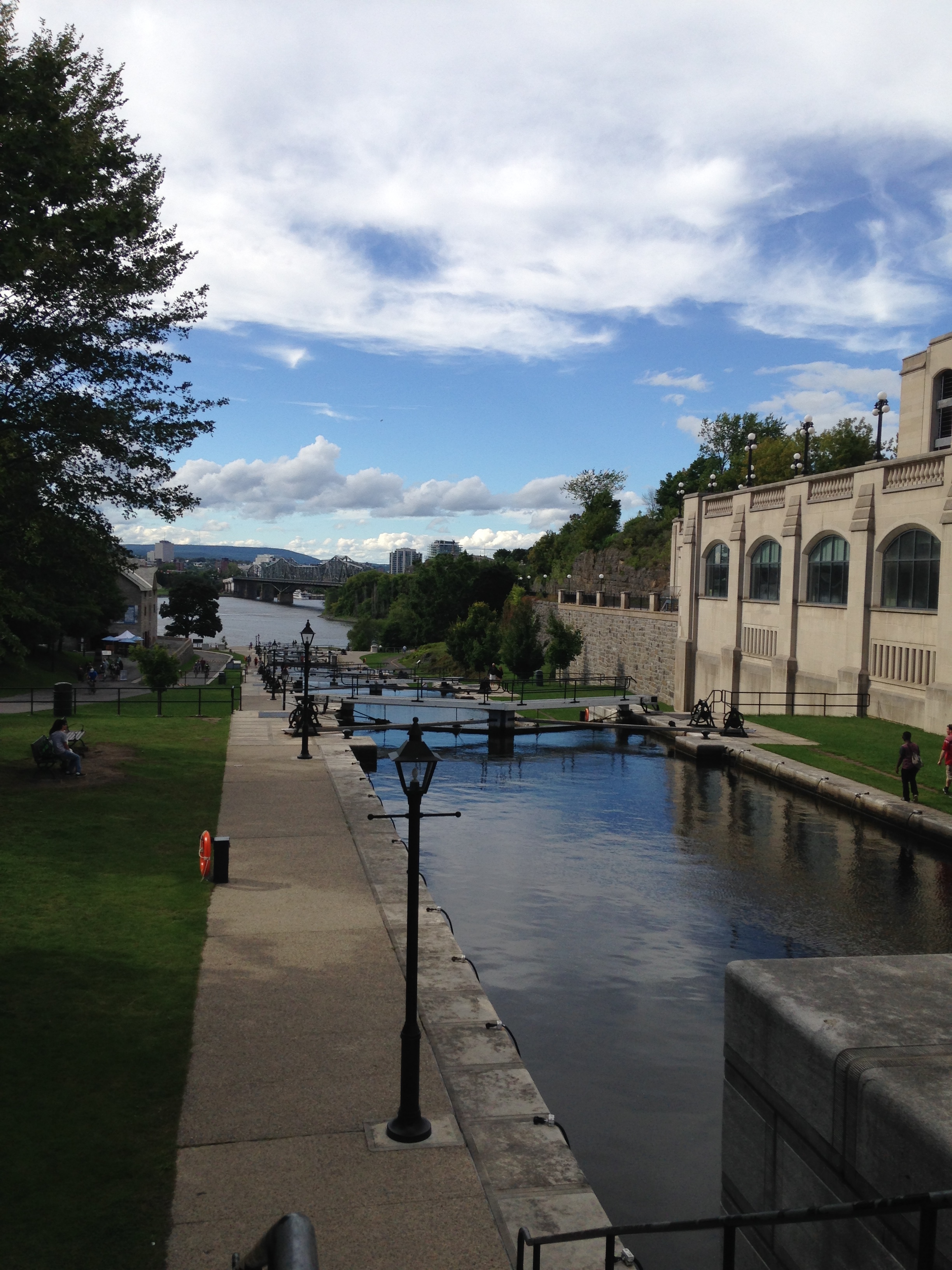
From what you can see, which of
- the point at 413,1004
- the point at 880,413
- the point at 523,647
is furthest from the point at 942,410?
the point at 413,1004

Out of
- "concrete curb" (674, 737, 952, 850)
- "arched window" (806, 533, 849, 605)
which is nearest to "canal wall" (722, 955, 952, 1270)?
"concrete curb" (674, 737, 952, 850)

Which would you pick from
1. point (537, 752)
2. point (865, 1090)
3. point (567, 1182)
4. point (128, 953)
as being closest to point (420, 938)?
point (128, 953)

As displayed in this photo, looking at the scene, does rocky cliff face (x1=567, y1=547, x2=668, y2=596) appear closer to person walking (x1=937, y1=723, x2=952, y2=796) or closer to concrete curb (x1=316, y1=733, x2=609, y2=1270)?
person walking (x1=937, y1=723, x2=952, y2=796)

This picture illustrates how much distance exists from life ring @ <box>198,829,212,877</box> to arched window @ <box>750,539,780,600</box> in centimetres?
2981

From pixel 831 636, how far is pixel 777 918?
854 inches

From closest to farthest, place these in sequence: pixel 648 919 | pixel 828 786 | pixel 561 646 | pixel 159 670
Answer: pixel 648 919 → pixel 828 786 → pixel 159 670 → pixel 561 646

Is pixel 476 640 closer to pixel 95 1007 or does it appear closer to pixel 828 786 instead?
pixel 828 786

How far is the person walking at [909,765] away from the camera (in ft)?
67.6

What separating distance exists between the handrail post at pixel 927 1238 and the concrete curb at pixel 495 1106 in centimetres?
286

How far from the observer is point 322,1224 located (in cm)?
616

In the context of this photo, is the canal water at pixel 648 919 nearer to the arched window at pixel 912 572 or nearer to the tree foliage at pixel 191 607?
the arched window at pixel 912 572

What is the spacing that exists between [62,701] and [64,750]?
9.08 meters

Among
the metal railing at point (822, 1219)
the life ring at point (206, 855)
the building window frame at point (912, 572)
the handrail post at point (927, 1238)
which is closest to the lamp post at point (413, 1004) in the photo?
the metal railing at point (822, 1219)

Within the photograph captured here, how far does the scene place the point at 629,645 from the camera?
5503 centimetres
